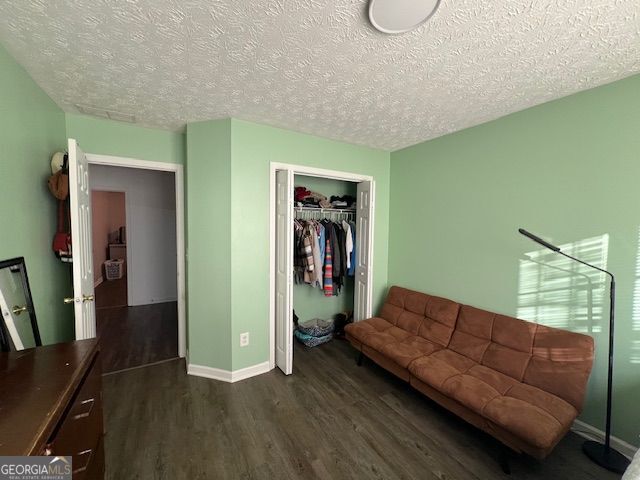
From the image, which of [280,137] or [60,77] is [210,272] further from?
[60,77]

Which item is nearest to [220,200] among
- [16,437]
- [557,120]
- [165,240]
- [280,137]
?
[280,137]

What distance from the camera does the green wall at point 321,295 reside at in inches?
133

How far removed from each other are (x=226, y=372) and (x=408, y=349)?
1.64 meters

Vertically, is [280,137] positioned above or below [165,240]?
above

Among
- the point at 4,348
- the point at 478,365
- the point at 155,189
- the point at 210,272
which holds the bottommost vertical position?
the point at 478,365

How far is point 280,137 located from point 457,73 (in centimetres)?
152

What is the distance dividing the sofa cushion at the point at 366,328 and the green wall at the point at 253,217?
856 mm

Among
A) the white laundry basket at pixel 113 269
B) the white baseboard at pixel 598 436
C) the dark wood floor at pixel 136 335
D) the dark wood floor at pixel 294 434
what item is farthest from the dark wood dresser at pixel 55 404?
the white laundry basket at pixel 113 269

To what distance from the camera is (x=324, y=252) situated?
301 cm

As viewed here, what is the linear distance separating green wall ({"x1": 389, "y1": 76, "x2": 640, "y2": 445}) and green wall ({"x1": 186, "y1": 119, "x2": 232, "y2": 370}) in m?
2.01

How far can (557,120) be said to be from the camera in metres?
1.87

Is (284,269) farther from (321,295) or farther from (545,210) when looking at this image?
(545,210)

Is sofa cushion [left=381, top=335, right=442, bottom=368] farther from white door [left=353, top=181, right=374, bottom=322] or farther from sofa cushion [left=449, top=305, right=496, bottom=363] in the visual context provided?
white door [left=353, top=181, right=374, bottom=322]

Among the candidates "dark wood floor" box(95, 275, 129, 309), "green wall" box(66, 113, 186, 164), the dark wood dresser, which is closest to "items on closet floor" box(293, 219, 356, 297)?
"green wall" box(66, 113, 186, 164)
